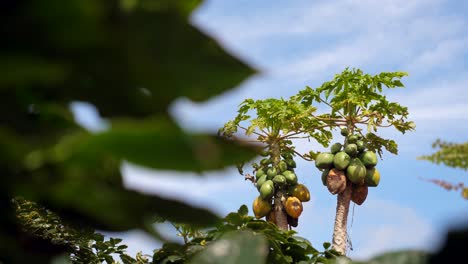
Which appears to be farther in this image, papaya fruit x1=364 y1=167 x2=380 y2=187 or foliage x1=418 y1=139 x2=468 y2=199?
papaya fruit x1=364 y1=167 x2=380 y2=187

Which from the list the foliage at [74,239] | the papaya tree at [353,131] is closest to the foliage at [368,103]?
the papaya tree at [353,131]

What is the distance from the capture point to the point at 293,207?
327 inches

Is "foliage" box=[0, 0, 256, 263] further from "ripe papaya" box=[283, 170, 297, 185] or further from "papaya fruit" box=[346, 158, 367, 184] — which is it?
"ripe papaya" box=[283, 170, 297, 185]

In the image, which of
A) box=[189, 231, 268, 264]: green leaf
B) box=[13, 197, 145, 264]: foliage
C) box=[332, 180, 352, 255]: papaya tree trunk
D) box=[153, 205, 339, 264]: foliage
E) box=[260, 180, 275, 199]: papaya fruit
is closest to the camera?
box=[189, 231, 268, 264]: green leaf

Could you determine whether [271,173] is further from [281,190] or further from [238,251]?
[238,251]

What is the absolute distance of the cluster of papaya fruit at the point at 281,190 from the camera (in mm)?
8391

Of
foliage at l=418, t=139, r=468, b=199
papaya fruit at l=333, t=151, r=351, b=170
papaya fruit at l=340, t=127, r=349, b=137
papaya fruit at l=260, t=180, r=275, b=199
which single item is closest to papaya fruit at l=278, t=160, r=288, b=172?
papaya fruit at l=260, t=180, r=275, b=199

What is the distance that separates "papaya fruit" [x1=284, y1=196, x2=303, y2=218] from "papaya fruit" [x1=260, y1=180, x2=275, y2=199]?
0.25m

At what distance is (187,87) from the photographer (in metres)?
0.44

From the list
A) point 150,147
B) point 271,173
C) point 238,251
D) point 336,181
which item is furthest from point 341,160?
point 150,147

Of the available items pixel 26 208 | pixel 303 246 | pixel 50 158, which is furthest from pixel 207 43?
pixel 26 208

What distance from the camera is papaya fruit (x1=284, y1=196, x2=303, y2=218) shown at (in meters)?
8.32

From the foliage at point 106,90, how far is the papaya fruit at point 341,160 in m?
7.78

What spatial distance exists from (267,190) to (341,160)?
43.0 inches
